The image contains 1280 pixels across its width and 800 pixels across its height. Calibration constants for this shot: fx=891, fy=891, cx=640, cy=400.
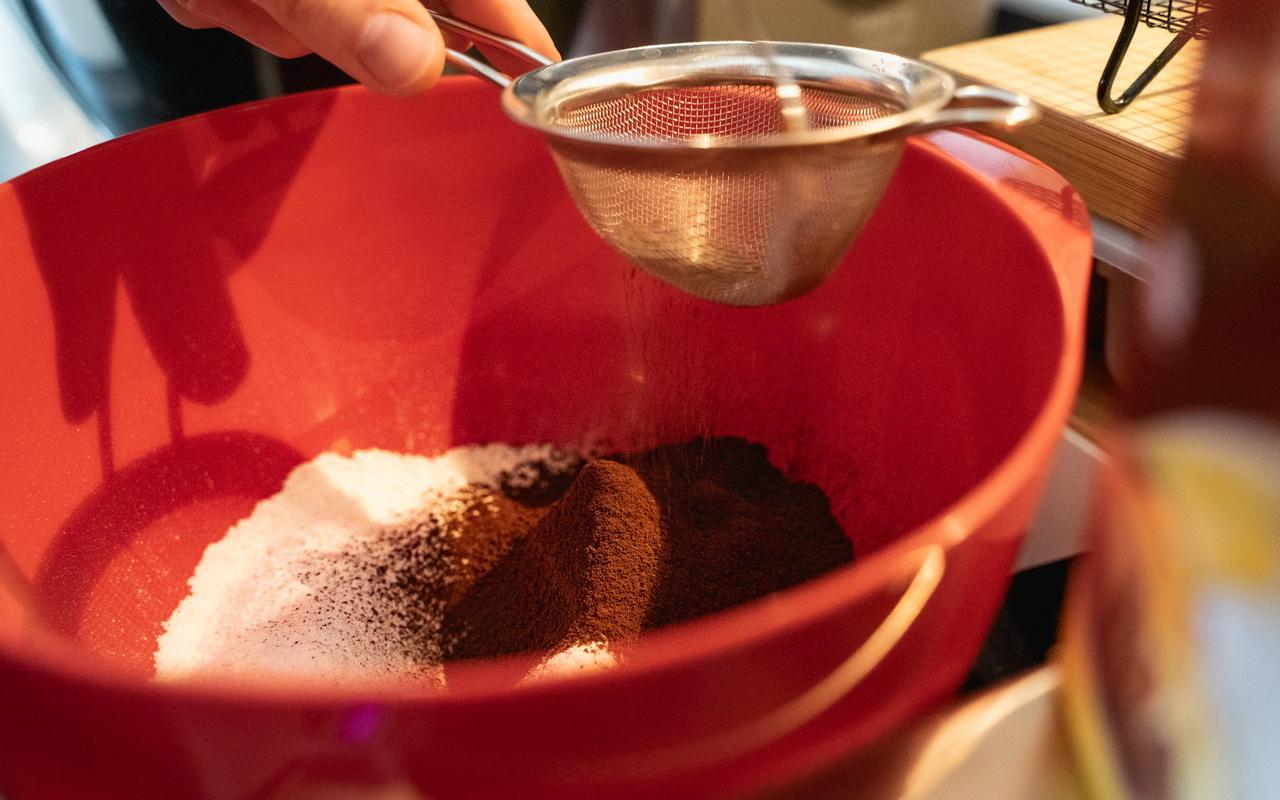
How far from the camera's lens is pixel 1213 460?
0.20m

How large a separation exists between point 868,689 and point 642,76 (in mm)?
422

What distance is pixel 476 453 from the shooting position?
25.9 inches

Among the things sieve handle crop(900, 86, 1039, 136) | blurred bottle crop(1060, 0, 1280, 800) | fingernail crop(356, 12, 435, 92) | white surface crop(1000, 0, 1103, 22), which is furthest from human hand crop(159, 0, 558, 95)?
white surface crop(1000, 0, 1103, 22)

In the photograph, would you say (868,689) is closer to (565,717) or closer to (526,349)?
(565,717)

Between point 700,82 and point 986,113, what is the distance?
8.2 inches

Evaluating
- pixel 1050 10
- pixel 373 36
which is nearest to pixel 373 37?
pixel 373 36

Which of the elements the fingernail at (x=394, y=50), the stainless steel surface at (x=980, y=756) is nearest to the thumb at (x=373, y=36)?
the fingernail at (x=394, y=50)

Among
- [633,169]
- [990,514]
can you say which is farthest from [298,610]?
[990,514]

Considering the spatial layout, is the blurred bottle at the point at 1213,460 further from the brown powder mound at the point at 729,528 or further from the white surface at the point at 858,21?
the white surface at the point at 858,21

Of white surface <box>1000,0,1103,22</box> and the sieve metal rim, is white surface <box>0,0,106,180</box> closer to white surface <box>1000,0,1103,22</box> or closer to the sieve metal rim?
the sieve metal rim

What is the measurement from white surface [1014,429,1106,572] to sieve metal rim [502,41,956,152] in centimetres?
19

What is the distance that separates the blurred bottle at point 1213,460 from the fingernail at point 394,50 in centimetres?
34

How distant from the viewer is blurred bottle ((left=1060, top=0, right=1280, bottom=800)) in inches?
7.3

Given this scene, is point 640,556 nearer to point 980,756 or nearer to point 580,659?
point 580,659
